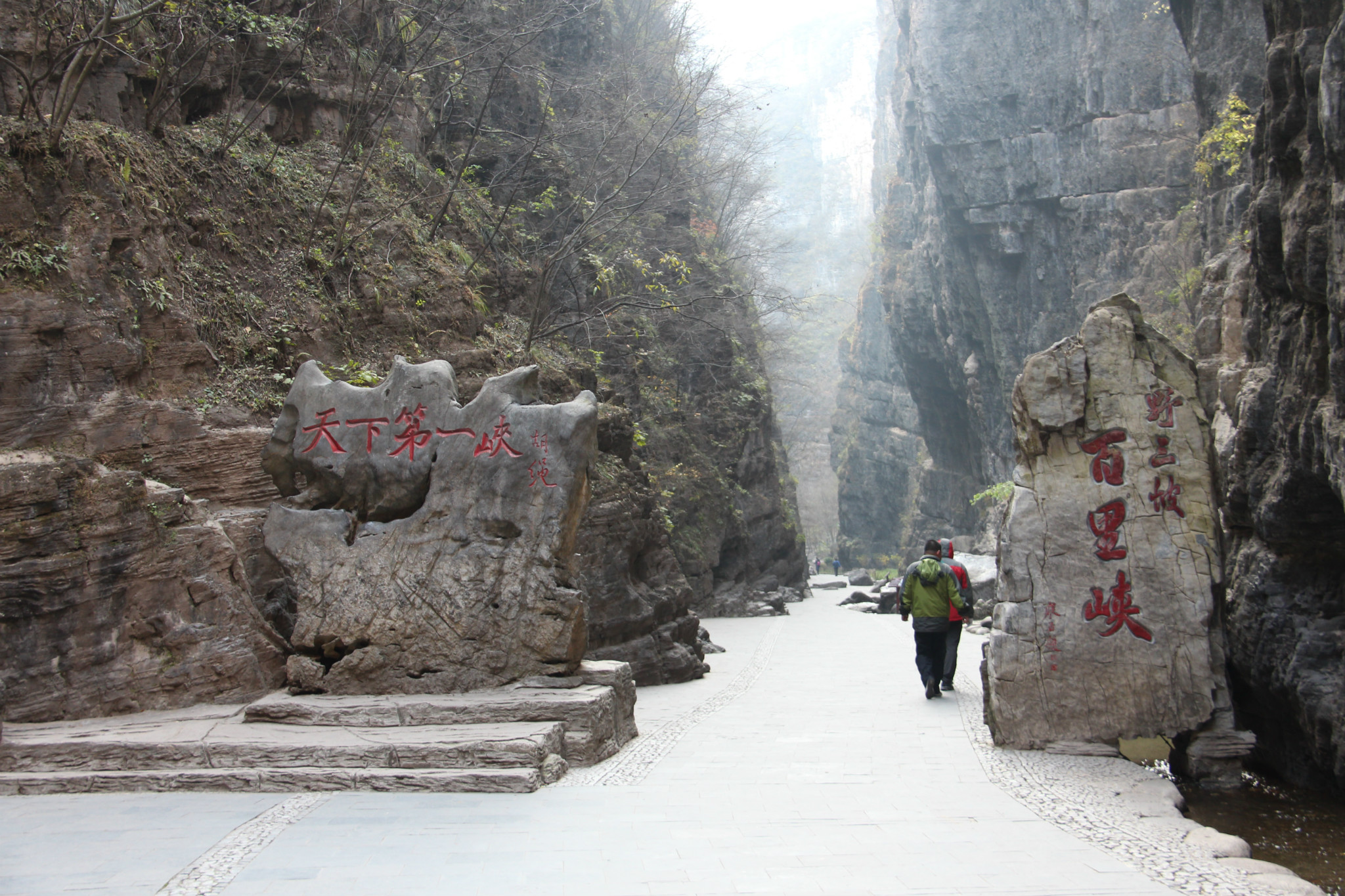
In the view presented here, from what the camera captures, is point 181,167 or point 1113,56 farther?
point 1113,56

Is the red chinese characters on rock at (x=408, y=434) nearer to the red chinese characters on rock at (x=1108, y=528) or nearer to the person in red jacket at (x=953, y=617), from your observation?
the red chinese characters on rock at (x=1108, y=528)

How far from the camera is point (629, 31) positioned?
72.6 ft

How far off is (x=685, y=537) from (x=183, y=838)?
1478 centimetres

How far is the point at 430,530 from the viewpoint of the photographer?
683cm

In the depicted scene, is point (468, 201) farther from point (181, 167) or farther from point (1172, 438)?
point (1172, 438)

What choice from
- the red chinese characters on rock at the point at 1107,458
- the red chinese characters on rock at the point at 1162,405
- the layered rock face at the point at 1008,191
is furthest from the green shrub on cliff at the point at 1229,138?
the red chinese characters on rock at the point at 1107,458

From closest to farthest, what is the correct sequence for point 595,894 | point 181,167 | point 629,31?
point 595,894 < point 181,167 < point 629,31

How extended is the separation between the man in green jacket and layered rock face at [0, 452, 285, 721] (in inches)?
213

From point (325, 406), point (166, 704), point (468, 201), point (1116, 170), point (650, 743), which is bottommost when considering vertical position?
point (650, 743)

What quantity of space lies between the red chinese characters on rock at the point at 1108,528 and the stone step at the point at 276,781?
4.18 m

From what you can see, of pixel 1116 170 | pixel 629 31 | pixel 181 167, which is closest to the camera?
pixel 181 167

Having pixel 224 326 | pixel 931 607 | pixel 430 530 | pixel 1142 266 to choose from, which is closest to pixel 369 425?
pixel 430 530

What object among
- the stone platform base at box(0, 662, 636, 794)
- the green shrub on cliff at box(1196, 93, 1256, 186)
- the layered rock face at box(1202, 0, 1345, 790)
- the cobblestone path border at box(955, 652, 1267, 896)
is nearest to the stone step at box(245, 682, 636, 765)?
the stone platform base at box(0, 662, 636, 794)

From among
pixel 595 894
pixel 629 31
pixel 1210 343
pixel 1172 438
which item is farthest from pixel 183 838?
pixel 629 31
